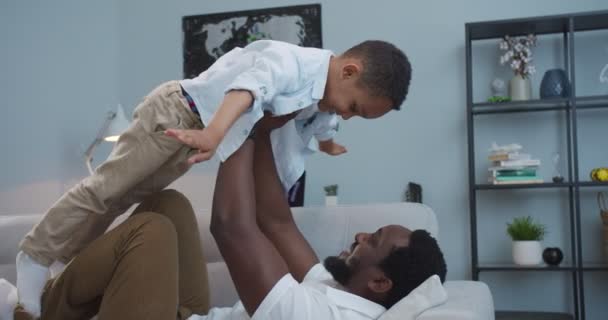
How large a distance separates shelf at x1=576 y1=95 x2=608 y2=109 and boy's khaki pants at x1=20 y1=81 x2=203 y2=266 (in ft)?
8.49

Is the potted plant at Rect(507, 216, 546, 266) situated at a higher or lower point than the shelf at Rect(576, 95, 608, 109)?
lower

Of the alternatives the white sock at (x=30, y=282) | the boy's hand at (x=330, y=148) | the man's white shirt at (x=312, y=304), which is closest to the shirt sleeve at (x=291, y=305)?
the man's white shirt at (x=312, y=304)

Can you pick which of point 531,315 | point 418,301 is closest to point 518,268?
point 531,315

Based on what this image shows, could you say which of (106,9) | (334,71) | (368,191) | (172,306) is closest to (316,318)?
(172,306)

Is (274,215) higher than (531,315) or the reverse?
higher

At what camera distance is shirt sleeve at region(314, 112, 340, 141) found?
1.96 metres

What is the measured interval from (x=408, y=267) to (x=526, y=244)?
2.33 meters

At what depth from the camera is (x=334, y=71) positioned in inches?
69.1

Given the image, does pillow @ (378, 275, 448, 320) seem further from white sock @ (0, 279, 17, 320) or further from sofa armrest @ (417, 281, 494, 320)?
white sock @ (0, 279, 17, 320)

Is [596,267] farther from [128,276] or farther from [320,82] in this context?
[128,276]

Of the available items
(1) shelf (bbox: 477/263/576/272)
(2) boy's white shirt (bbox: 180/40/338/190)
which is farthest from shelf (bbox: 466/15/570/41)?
(2) boy's white shirt (bbox: 180/40/338/190)

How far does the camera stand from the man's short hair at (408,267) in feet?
5.17

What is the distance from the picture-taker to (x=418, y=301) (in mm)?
1451

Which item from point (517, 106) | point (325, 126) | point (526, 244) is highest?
point (517, 106)
